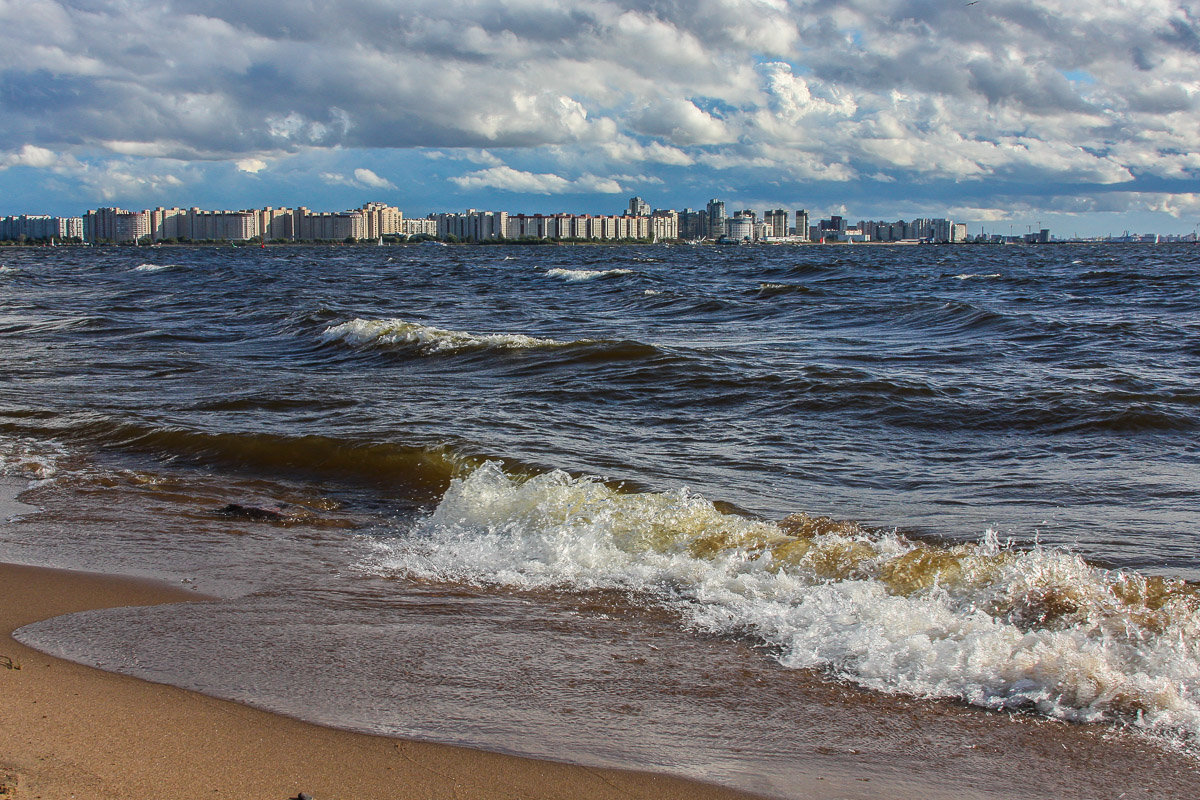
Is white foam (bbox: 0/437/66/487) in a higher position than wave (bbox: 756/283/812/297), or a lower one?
lower

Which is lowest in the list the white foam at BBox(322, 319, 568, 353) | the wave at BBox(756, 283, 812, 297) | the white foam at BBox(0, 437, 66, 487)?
the white foam at BBox(0, 437, 66, 487)

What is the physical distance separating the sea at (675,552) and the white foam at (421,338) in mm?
2139

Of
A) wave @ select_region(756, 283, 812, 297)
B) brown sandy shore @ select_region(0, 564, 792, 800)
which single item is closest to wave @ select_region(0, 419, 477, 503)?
brown sandy shore @ select_region(0, 564, 792, 800)

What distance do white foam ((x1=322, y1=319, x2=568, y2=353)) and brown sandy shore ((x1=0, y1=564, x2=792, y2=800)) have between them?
1462 cm

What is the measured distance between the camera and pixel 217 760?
3305 mm

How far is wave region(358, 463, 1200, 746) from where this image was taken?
421 cm

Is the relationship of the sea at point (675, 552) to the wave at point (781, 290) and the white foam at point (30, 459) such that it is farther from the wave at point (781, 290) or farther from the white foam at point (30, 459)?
the wave at point (781, 290)

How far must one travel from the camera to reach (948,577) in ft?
17.9

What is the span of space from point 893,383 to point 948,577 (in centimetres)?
835

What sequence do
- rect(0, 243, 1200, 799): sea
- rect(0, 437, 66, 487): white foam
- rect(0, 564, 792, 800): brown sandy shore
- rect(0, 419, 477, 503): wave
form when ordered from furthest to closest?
rect(0, 419, 477, 503): wave
rect(0, 437, 66, 487): white foam
rect(0, 243, 1200, 799): sea
rect(0, 564, 792, 800): brown sandy shore

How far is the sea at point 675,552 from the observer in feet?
12.5

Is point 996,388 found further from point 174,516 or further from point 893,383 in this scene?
point 174,516

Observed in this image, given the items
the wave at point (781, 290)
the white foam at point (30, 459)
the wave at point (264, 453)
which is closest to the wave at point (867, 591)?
the wave at point (264, 453)

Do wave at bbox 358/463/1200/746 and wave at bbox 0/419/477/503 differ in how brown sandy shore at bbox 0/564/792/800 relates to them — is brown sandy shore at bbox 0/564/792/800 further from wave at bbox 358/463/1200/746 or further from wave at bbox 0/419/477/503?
wave at bbox 0/419/477/503
